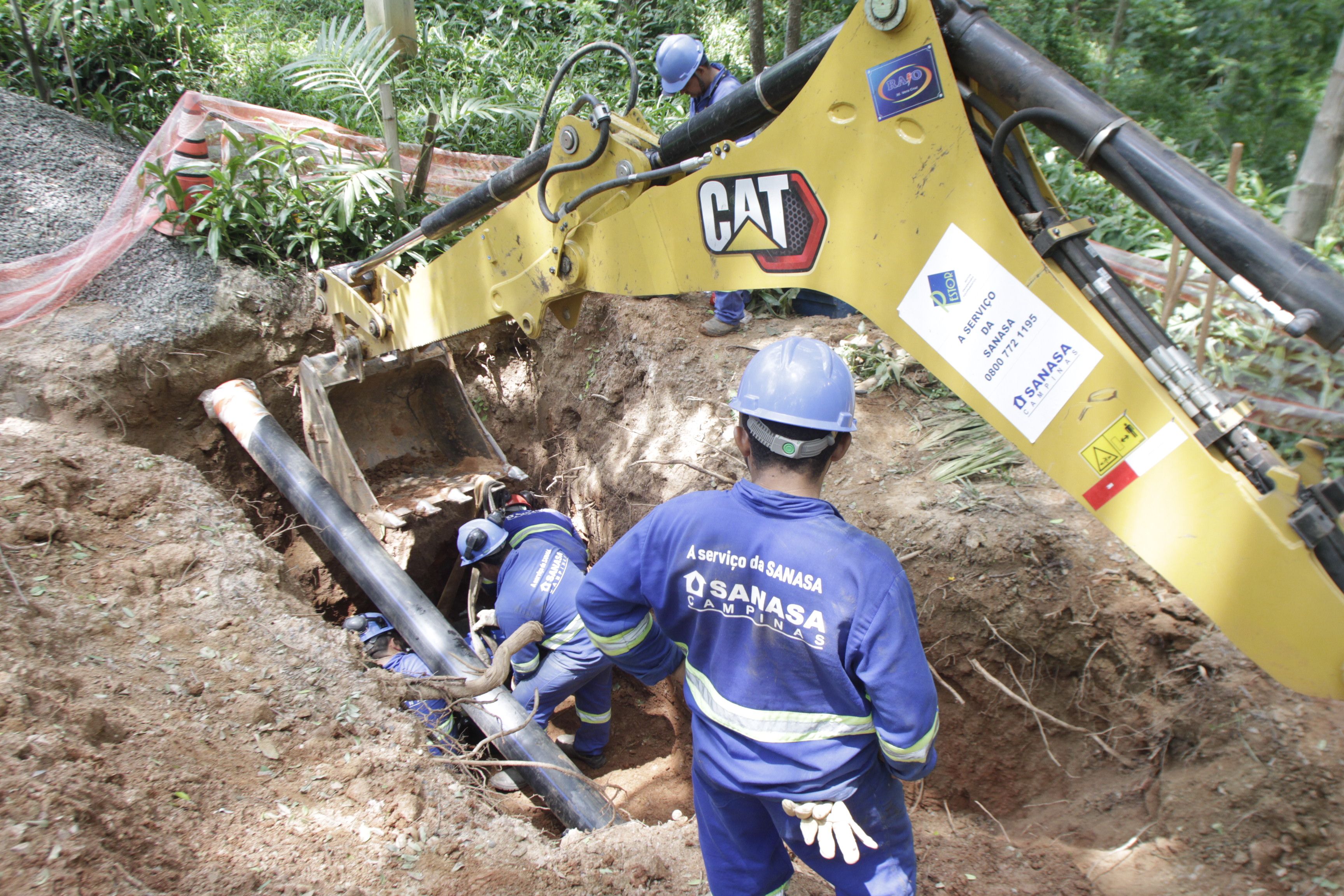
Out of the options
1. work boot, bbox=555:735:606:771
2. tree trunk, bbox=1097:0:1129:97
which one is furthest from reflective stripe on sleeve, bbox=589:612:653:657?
tree trunk, bbox=1097:0:1129:97

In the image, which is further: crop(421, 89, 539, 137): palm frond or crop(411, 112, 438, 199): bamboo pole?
crop(421, 89, 539, 137): palm frond

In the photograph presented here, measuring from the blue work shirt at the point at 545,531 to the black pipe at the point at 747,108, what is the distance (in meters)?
2.38

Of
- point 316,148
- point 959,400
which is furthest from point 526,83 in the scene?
A: point 959,400

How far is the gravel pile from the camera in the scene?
5324mm

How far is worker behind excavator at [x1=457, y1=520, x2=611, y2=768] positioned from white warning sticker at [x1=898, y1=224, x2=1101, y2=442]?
2714 mm

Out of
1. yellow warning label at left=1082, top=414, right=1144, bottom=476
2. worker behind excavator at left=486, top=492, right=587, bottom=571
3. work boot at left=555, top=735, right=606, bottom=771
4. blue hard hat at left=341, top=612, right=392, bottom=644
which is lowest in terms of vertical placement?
work boot at left=555, top=735, right=606, bottom=771

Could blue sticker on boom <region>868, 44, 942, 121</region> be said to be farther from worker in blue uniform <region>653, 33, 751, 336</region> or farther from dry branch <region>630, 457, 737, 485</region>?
worker in blue uniform <region>653, 33, 751, 336</region>

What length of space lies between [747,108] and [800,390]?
1005 mm

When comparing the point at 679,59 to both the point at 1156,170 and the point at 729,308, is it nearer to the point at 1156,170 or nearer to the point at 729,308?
the point at 729,308

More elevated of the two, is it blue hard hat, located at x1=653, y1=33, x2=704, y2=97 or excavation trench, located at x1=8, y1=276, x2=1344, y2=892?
blue hard hat, located at x1=653, y1=33, x2=704, y2=97

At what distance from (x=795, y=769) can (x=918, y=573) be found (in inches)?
72.8

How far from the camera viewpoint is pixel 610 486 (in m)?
5.20

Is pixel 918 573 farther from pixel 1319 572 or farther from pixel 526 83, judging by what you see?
pixel 526 83

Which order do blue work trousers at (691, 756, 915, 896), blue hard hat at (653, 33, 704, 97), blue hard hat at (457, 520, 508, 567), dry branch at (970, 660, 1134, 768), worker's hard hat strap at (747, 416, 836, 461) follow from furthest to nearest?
blue hard hat at (653, 33, 704, 97) < blue hard hat at (457, 520, 508, 567) < dry branch at (970, 660, 1134, 768) < blue work trousers at (691, 756, 915, 896) < worker's hard hat strap at (747, 416, 836, 461)
